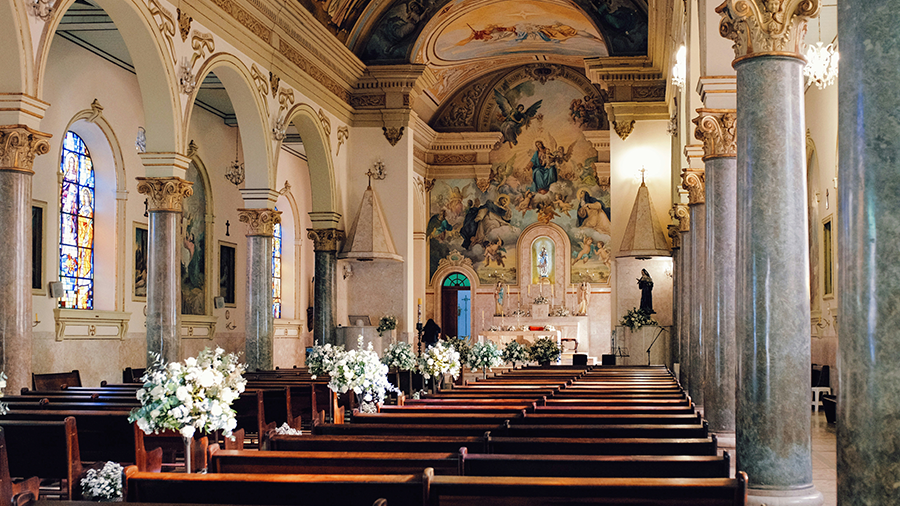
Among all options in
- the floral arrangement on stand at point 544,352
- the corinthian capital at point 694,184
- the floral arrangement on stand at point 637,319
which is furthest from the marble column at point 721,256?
the floral arrangement on stand at point 637,319

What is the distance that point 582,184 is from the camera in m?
26.7

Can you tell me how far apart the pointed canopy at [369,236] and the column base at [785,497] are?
564 inches

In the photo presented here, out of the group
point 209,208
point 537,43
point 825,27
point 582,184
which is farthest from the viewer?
point 582,184

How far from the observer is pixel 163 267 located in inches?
466

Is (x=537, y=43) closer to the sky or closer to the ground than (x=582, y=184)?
closer to the sky

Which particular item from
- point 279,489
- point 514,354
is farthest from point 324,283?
point 279,489

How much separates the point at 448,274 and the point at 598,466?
76.0ft

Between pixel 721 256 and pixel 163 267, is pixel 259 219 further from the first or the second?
pixel 721 256

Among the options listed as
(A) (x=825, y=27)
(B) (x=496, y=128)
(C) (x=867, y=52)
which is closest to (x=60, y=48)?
(A) (x=825, y=27)

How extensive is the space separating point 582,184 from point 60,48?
16370mm

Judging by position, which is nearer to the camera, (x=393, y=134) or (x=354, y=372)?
(x=354, y=372)

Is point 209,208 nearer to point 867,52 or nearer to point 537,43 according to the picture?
point 537,43

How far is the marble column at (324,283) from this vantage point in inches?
748

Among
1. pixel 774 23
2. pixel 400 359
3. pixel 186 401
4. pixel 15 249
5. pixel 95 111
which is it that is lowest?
pixel 400 359
